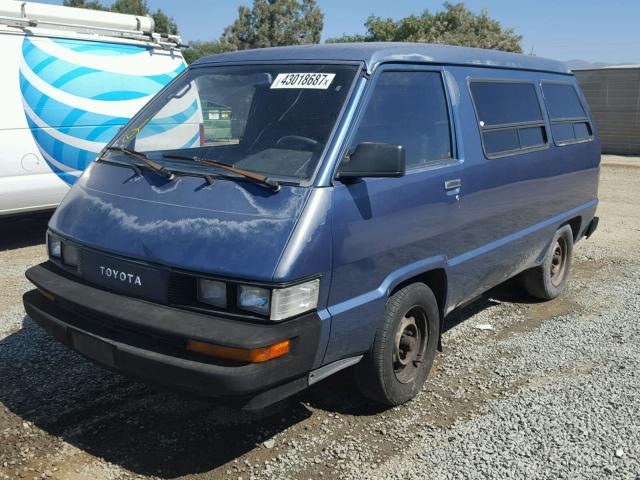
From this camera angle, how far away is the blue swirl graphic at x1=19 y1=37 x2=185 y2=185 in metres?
7.33

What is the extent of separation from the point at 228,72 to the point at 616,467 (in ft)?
10.9

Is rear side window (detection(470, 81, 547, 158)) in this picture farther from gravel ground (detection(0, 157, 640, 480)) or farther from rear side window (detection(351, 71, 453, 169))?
gravel ground (detection(0, 157, 640, 480))

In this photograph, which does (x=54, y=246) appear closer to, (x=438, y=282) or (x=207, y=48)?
(x=438, y=282)

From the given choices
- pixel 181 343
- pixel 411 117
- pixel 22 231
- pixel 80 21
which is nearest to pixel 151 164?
pixel 181 343

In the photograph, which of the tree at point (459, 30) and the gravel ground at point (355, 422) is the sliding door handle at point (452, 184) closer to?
the gravel ground at point (355, 422)

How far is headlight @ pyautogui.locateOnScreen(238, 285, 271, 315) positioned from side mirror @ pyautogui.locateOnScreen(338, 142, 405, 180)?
779mm

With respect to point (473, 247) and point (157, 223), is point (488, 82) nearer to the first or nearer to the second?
point (473, 247)

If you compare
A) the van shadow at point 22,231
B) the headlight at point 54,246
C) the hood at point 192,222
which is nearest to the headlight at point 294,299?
the hood at point 192,222

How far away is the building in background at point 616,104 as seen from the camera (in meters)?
20.3

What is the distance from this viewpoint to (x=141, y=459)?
3.28 metres

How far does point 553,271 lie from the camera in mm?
6250

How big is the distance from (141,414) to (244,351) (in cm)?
127

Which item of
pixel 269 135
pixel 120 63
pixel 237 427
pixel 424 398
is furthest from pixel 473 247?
pixel 120 63

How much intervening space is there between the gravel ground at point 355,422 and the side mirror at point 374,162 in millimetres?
1422
